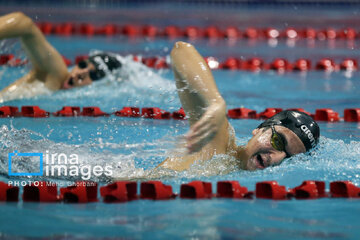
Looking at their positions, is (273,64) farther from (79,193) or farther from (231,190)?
(79,193)

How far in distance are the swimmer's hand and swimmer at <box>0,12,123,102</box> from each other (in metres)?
2.36

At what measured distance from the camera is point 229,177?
10.8ft

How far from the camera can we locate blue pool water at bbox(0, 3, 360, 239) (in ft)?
8.84

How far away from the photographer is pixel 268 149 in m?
3.15

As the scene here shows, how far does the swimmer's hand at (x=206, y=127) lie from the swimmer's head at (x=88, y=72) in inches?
101

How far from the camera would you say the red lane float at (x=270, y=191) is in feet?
10.3

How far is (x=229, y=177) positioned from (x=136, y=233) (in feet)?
2.75

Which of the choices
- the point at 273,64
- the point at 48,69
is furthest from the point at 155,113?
the point at 273,64

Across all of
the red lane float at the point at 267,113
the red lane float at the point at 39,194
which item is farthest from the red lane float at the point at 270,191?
the red lane float at the point at 267,113

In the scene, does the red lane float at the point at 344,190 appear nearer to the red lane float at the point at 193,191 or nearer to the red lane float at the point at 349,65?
the red lane float at the point at 193,191

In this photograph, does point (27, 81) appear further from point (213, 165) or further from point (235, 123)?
point (213, 165)

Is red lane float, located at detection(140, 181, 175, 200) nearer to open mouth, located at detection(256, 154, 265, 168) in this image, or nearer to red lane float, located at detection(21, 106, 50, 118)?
open mouth, located at detection(256, 154, 265, 168)

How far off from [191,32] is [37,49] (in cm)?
427

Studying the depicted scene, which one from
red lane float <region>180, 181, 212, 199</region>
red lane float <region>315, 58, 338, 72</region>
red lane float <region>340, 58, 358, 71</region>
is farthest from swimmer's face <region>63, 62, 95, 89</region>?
red lane float <region>340, 58, 358, 71</region>
